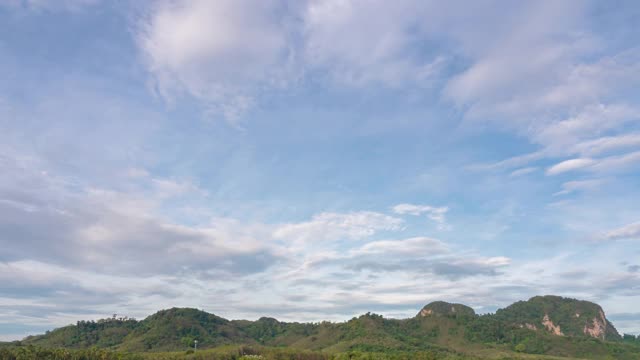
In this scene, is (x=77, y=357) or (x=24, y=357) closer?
(x=24, y=357)

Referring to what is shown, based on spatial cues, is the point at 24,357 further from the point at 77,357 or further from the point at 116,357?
the point at 116,357

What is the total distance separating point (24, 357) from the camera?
517 ft

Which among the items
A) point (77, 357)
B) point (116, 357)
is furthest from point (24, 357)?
point (116, 357)

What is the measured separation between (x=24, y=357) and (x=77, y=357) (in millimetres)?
17334

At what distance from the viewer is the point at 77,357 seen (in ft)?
562

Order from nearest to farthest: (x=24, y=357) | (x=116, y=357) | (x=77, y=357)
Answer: (x=24, y=357), (x=77, y=357), (x=116, y=357)

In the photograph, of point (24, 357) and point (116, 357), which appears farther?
point (116, 357)

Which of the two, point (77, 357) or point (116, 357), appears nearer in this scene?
point (77, 357)

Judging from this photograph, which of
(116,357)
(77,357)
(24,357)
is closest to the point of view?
(24,357)

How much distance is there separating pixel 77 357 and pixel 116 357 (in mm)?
16260

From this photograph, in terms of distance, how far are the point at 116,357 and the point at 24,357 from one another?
110ft
